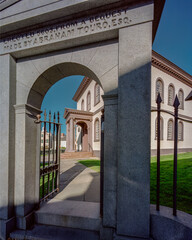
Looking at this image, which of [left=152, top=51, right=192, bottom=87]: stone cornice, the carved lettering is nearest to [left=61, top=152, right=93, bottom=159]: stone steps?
[left=152, top=51, right=192, bottom=87]: stone cornice

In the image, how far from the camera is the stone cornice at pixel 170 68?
15419 millimetres

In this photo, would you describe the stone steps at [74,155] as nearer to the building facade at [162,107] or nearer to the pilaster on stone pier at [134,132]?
the building facade at [162,107]

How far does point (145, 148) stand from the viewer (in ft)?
7.22

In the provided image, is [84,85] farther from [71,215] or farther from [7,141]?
[71,215]

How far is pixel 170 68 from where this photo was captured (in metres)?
16.5

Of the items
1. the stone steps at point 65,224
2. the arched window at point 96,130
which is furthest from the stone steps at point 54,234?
the arched window at point 96,130

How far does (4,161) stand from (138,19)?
3824 millimetres

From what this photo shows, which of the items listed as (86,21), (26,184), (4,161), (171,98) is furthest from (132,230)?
(171,98)

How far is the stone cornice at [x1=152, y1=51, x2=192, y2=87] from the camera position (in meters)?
15.4

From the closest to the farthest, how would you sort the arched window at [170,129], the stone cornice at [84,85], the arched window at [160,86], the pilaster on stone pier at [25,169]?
the pilaster on stone pier at [25,169] < the arched window at [160,86] < the arched window at [170,129] < the stone cornice at [84,85]

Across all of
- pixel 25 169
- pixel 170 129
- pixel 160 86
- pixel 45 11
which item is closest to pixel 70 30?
pixel 45 11

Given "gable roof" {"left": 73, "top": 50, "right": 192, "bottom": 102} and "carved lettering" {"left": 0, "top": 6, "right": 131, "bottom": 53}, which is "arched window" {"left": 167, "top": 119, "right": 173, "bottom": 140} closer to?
"gable roof" {"left": 73, "top": 50, "right": 192, "bottom": 102}

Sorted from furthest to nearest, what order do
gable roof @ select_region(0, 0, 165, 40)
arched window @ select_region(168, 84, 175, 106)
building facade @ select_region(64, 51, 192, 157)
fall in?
arched window @ select_region(168, 84, 175, 106) < building facade @ select_region(64, 51, 192, 157) < gable roof @ select_region(0, 0, 165, 40)

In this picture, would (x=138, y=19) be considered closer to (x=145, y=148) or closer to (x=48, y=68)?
(x=48, y=68)
